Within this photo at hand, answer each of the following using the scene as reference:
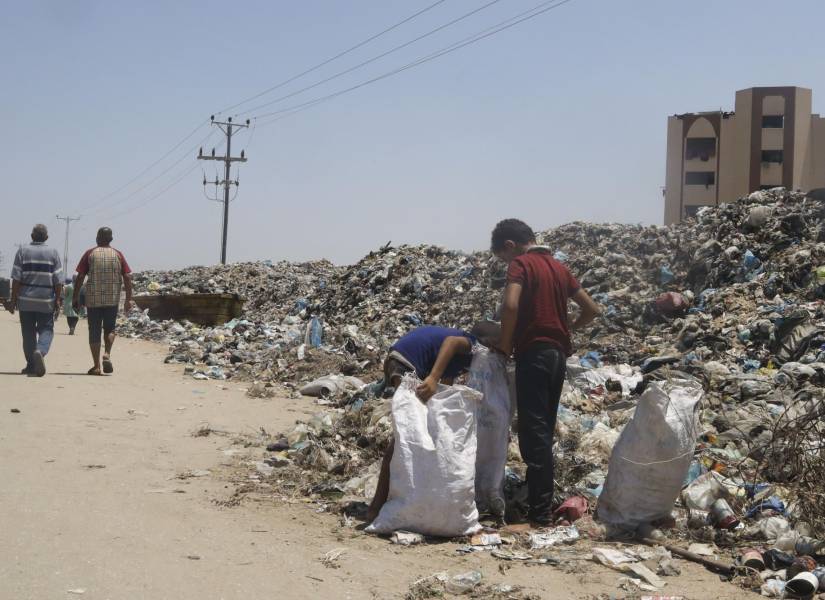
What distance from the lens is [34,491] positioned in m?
4.49

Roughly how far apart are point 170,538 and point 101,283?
6.07 metres

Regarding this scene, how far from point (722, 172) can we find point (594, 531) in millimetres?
42443

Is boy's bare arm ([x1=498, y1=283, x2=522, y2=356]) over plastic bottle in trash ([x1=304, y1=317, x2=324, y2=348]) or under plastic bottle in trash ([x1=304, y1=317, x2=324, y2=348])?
over

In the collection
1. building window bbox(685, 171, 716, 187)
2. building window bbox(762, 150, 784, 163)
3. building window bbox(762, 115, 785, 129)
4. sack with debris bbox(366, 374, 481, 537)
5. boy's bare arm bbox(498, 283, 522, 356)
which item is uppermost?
building window bbox(762, 115, 785, 129)

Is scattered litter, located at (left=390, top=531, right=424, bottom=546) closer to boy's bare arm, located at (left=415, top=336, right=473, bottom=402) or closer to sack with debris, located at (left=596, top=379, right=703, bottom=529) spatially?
boy's bare arm, located at (left=415, top=336, right=473, bottom=402)

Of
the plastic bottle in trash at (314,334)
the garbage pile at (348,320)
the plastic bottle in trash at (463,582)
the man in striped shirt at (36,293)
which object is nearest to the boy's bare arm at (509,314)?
the plastic bottle in trash at (463,582)

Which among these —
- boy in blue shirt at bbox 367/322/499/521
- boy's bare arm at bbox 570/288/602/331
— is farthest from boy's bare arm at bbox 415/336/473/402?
boy's bare arm at bbox 570/288/602/331

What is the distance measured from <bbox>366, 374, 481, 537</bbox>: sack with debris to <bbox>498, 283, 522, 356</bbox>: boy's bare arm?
35cm

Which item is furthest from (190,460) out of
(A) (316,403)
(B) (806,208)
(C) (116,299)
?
(B) (806,208)

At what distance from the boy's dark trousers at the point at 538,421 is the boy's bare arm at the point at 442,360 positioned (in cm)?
32

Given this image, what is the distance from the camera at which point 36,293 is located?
8.95 metres

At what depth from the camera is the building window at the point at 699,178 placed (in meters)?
43.9

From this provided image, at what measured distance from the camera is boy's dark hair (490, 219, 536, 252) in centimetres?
459

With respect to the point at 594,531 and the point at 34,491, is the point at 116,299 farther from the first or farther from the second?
the point at 594,531
